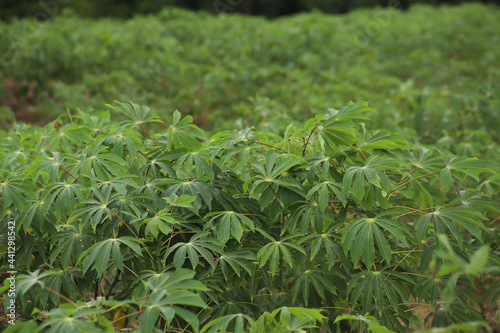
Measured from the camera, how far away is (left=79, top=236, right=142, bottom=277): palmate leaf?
1.58 metres

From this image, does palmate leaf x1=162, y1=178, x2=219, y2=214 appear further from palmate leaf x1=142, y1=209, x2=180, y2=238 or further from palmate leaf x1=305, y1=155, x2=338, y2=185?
palmate leaf x1=305, y1=155, x2=338, y2=185

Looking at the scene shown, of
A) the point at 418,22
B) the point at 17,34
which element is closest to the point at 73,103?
the point at 17,34

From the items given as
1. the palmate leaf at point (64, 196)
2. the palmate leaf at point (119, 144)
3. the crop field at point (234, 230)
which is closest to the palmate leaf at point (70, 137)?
the crop field at point (234, 230)

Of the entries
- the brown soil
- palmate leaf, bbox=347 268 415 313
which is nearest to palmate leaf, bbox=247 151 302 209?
palmate leaf, bbox=347 268 415 313

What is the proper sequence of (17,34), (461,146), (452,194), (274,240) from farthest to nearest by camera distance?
(17,34)
(461,146)
(452,194)
(274,240)

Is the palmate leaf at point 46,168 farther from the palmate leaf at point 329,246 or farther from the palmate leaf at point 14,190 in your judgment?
the palmate leaf at point 329,246

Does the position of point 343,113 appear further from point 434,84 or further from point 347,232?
point 434,84

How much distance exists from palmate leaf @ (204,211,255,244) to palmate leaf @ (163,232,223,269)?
0.04 m

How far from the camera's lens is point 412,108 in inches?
183

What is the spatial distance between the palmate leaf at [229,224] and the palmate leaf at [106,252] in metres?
0.31

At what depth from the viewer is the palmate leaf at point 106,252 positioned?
1.58 m

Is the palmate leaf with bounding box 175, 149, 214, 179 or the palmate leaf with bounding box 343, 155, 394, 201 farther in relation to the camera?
the palmate leaf with bounding box 175, 149, 214, 179

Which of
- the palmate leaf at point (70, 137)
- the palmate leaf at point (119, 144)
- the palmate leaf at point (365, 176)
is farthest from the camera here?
the palmate leaf at point (70, 137)

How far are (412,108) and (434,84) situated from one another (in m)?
2.85
